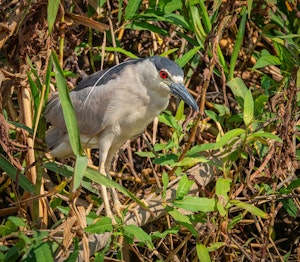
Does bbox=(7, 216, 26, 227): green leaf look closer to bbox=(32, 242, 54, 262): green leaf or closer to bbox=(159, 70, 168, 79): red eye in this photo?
bbox=(32, 242, 54, 262): green leaf

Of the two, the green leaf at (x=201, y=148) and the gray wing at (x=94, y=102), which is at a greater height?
the gray wing at (x=94, y=102)

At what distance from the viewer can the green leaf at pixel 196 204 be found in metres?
2.92

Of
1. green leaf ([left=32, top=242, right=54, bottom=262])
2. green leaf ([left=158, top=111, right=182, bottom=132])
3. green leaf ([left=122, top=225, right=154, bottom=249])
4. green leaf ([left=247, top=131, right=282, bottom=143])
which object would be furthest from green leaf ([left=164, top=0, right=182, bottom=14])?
green leaf ([left=32, top=242, right=54, bottom=262])

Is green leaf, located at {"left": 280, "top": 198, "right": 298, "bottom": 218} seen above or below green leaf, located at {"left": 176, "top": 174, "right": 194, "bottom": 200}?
below

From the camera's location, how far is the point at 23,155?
3402 millimetres

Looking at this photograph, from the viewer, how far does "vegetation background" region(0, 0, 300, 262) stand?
2820mm

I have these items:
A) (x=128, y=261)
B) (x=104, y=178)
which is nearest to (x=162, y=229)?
(x=128, y=261)

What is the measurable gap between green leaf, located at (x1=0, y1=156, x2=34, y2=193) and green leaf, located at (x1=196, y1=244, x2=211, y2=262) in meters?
0.67

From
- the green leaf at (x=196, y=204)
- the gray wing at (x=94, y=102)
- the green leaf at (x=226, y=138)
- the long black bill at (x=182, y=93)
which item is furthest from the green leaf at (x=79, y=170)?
the gray wing at (x=94, y=102)

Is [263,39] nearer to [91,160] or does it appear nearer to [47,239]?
[91,160]

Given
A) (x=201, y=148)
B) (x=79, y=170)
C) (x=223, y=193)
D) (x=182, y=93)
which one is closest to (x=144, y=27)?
(x=182, y=93)

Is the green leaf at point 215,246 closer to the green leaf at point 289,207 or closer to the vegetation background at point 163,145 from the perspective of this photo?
the vegetation background at point 163,145

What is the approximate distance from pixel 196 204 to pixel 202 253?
0.78ft

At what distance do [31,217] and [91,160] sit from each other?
696 mm
